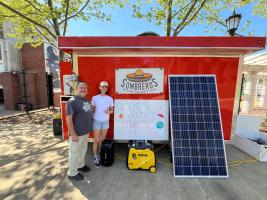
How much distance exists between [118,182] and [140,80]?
7.09ft

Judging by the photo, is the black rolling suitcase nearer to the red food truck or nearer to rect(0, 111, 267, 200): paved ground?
rect(0, 111, 267, 200): paved ground

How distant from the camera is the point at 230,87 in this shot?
3740 mm

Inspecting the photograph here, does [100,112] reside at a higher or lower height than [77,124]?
higher

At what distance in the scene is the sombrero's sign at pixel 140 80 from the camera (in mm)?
3656

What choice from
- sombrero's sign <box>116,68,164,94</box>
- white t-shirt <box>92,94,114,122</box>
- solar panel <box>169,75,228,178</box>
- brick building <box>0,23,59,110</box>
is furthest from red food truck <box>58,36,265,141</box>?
brick building <box>0,23,59,110</box>

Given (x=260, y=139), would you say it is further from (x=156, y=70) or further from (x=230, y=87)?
(x=156, y=70)

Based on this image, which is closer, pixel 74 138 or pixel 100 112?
pixel 74 138

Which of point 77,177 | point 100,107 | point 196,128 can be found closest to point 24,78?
point 100,107

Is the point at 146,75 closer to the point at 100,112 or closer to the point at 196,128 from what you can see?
the point at 100,112

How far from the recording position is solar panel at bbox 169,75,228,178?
3080mm

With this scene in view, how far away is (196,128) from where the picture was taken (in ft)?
11.0

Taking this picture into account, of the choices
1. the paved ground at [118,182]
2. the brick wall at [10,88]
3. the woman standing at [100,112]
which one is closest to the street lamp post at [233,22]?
the paved ground at [118,182]

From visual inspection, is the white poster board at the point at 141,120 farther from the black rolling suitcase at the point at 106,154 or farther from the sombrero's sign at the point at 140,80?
the black rolling suitcase at the point at 106,154

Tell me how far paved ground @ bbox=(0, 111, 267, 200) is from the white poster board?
617 mm
